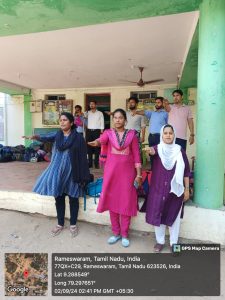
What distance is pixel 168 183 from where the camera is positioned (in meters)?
2.76

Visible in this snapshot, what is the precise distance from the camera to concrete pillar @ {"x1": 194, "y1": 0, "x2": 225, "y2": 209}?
3.00 meters

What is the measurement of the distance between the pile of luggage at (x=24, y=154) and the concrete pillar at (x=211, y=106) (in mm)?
6277

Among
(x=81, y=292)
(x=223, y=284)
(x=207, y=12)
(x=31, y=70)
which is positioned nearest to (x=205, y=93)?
(x=207, y=12)

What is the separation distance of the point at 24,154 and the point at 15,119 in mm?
2650

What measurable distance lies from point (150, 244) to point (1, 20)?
355cm

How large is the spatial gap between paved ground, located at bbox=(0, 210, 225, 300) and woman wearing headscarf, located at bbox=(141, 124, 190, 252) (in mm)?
415

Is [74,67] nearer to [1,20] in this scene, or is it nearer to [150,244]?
[1,20]

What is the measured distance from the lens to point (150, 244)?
3.14 meters

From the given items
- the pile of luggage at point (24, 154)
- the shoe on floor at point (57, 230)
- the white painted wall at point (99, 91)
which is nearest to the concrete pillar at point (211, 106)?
the shoe on floor at point (57, 230)

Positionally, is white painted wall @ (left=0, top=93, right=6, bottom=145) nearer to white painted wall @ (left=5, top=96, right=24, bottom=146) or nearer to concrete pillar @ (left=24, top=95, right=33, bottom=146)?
white painted wall @ (left=5, top=96, right=24, bottom=146)

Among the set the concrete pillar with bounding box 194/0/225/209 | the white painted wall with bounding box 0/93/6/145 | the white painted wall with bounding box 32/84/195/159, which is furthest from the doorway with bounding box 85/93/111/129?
the concrete pillar with bounding box 194/0/225/209

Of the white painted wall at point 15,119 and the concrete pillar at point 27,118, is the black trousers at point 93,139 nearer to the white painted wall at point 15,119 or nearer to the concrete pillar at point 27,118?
the concrete pillar at point 27,118

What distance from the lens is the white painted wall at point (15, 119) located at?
10766 millimetres

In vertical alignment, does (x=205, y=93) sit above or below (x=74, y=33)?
below
